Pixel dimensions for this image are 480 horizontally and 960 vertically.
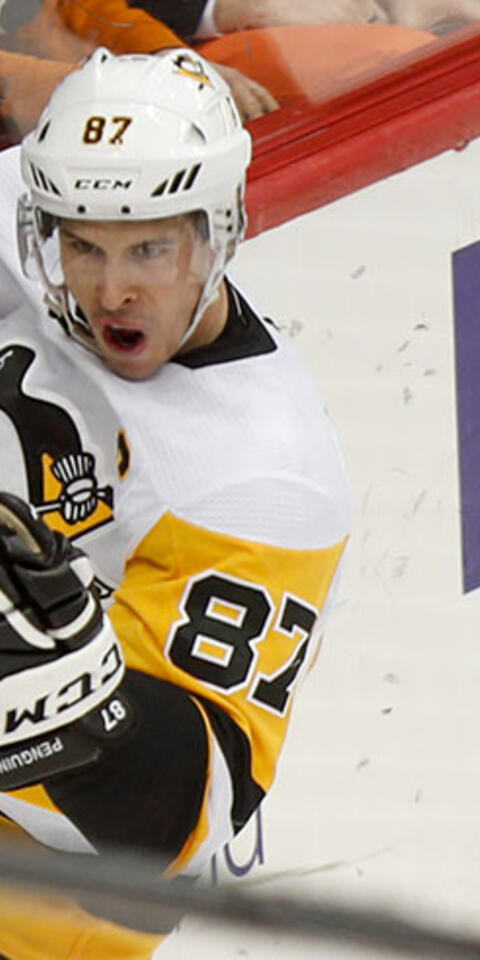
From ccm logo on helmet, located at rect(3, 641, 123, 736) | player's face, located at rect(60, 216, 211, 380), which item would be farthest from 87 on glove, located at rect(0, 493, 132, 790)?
player's face, located at rect(60, 216, 211, 380)

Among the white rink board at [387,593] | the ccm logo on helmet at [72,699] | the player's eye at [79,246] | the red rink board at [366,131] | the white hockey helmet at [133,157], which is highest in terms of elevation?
the white hockey helmet at [133,157]

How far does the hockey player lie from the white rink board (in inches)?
14.0

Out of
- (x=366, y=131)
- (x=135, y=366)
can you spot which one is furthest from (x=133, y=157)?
(x=366, y=131)

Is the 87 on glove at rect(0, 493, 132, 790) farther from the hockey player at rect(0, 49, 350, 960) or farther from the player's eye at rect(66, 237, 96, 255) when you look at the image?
the player's eye at rect(66, 237, 96, 255)

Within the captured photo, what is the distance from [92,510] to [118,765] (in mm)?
281

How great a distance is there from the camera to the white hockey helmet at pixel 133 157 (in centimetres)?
129

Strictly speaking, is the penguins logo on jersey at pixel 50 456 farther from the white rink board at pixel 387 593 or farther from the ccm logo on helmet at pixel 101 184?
the white rink board at pixel 387 593

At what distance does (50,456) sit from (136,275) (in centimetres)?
18

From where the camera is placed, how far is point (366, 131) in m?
1.77

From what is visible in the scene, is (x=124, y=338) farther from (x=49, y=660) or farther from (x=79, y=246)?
(x=49, y=660)

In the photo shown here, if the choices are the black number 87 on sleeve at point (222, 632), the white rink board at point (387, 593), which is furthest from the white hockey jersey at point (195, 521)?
the white rink board at point (387, 593)

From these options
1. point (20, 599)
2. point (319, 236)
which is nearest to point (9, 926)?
point (20, 599)

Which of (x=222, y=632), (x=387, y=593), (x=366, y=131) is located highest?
(x=222, y=632)

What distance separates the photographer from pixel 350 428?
5.83 ft
